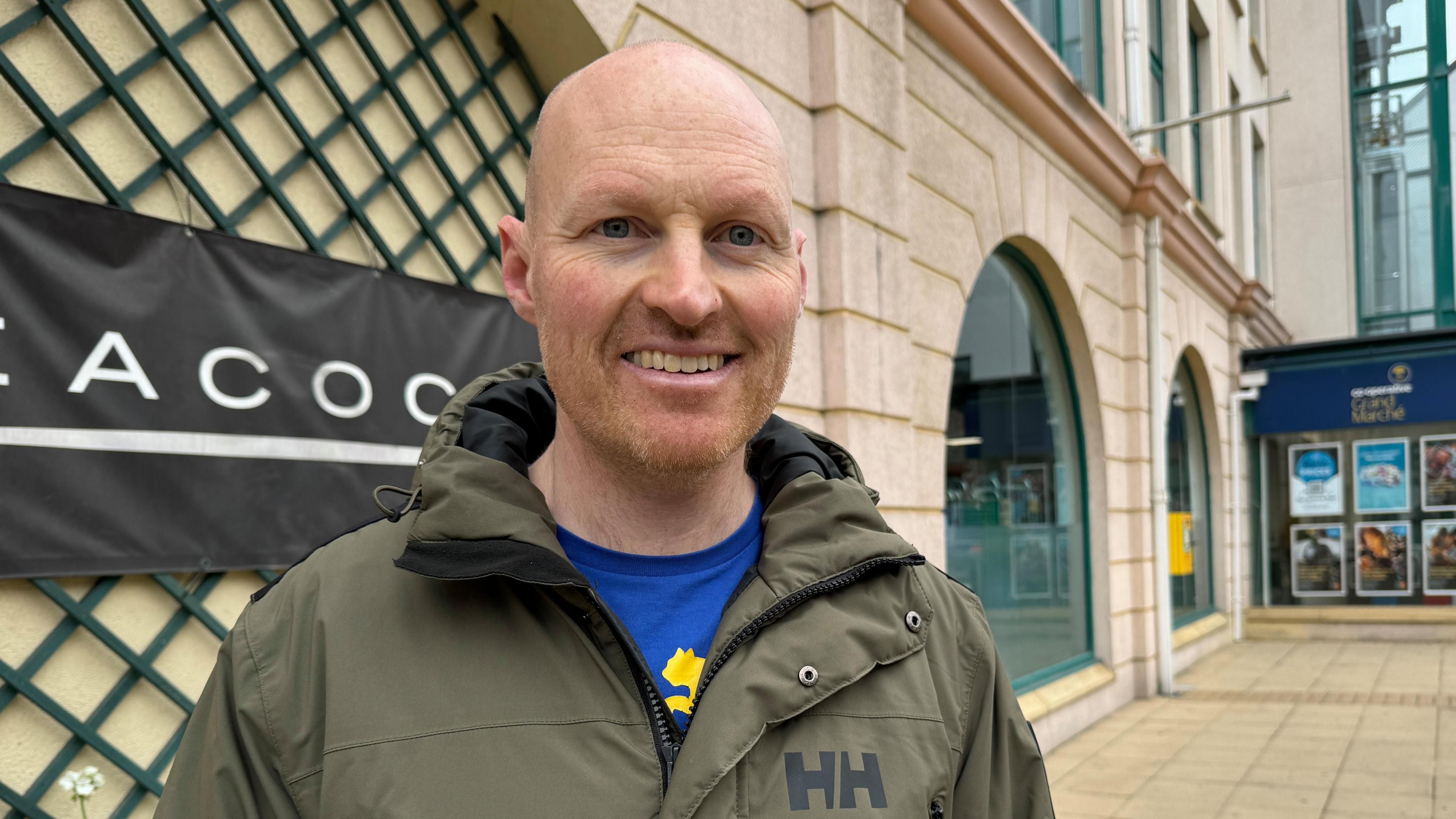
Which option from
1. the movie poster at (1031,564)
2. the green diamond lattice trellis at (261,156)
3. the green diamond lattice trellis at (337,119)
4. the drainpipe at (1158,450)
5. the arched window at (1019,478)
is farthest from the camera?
the drainpipe at (1158,450)

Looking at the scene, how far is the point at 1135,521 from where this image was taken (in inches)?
382

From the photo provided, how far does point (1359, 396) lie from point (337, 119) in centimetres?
1467

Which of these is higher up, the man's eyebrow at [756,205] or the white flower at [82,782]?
the man's eyebrow at [756,205]

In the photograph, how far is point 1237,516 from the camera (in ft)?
48.3

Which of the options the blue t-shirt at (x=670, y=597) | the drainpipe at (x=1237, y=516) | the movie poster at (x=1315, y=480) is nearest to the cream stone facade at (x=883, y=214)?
the blue t-shirt at (x=670, y=597)

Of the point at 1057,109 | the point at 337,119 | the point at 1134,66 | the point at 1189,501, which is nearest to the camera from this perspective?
the point at 337,119

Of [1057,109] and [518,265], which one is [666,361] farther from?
[1057,109]

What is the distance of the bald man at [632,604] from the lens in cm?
134

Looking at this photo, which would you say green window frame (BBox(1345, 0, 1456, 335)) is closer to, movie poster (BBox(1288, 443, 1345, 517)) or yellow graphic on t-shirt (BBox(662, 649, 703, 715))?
movie poster (BBox(1288, 443, 1345, 517))

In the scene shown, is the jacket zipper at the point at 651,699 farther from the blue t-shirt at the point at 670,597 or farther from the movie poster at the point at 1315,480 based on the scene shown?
the movie poster at the point at 1315,480

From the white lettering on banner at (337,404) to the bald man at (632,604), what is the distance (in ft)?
6.17

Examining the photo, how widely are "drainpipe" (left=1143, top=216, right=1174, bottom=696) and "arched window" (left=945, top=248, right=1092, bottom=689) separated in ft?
3.64

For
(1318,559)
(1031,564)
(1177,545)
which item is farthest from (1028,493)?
(1318,559)

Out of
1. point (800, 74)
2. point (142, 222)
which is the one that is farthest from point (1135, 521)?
point (142, 222)
